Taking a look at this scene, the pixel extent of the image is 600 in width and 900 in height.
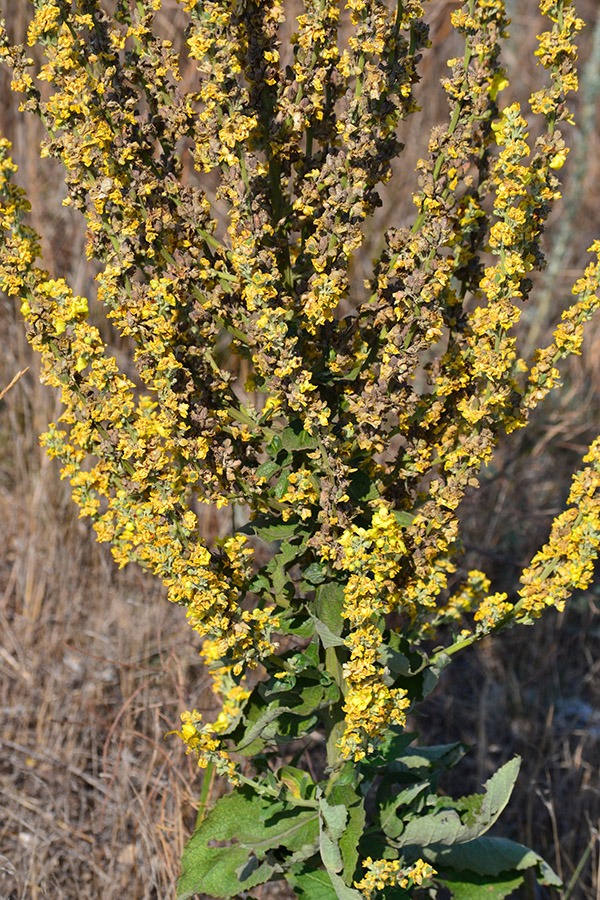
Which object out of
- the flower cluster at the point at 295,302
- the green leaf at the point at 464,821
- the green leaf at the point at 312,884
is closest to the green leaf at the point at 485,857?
the green leaf at the point at 464,821

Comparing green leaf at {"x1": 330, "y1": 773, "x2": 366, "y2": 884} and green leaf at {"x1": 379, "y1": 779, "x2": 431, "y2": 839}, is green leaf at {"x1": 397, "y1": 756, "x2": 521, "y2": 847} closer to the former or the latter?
green leaf at {"x1": 379, "y1": 779, "x2": 431, "y2": 839}

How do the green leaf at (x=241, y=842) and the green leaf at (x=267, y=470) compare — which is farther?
the green leaf at (x=241, y=842)

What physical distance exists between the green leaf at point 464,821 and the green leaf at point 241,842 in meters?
0.27

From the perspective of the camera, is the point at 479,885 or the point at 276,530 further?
the point at 479,885

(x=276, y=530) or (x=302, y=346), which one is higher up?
(x=302, y=346)

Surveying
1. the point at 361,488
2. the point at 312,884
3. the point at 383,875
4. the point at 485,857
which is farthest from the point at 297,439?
the point at 485,857

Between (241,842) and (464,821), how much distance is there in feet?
1.99

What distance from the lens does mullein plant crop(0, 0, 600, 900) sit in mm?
1780

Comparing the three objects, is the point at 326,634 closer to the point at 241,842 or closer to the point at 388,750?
the point at 388,750

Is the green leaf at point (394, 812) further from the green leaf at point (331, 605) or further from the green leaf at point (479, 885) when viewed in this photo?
the green leaf at point (331, 605)

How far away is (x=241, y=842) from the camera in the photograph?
2.13 m

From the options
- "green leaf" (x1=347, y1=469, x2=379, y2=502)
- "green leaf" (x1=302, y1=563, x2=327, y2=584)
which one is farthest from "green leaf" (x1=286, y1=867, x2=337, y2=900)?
"green leaf" (x1=347, y1=469, x2=379, y2=502)

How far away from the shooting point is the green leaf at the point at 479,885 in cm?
241

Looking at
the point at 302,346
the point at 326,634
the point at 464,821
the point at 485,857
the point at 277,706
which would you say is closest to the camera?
the point at 326,634
